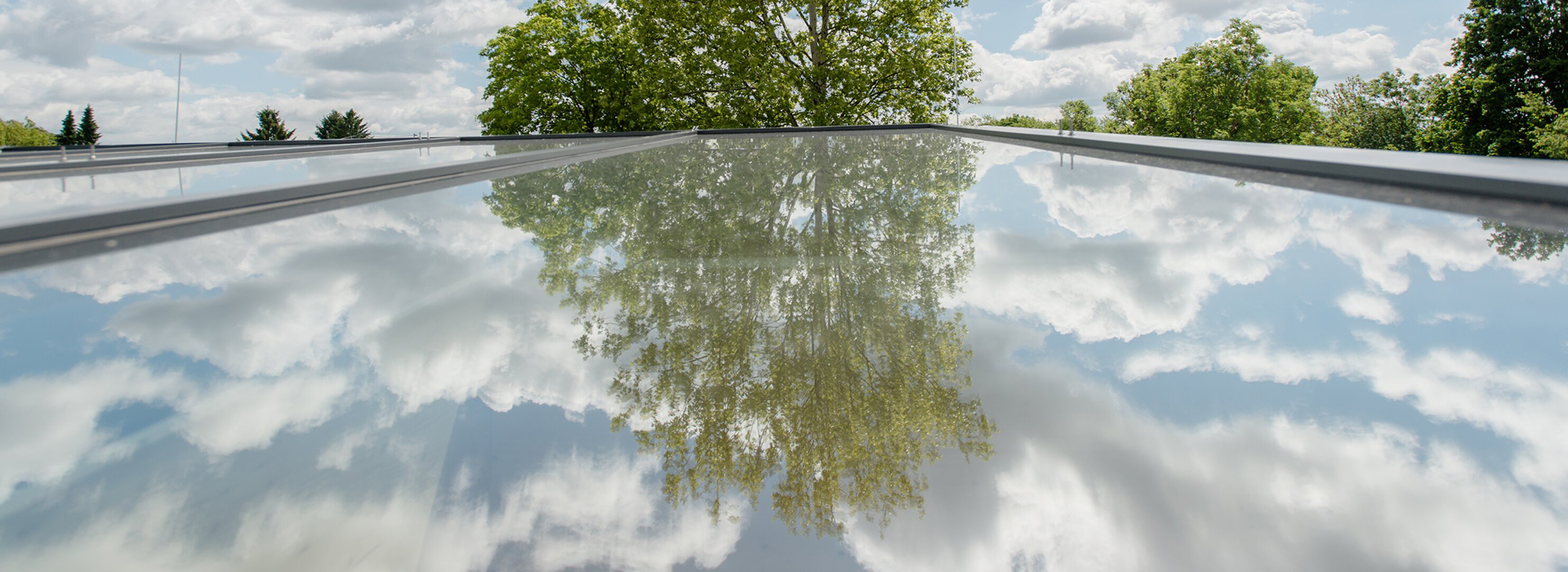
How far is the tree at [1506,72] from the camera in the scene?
23.0 meters

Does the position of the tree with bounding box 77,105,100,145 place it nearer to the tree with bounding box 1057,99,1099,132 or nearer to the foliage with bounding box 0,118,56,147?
the foliage with bounding box 0,118,56,147

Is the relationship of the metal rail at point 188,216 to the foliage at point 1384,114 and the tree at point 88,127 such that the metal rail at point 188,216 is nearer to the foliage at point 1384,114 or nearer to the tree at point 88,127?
the foliage at point 1384,114

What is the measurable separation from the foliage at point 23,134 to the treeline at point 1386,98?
90491mm

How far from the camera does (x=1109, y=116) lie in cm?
5147

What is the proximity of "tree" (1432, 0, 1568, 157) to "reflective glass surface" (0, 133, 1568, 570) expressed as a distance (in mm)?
29207

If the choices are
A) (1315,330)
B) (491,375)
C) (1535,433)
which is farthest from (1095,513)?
(491,375)

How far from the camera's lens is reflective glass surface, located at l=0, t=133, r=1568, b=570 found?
2.62 feet

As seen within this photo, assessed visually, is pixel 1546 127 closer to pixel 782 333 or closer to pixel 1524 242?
pixel 1524 242

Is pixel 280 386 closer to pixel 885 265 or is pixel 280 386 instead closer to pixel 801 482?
pixel 801 482

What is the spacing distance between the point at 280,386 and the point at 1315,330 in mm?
1744

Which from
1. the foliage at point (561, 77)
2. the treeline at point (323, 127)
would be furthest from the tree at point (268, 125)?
the foliage at point (561, 77)

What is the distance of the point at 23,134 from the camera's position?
7481 cm

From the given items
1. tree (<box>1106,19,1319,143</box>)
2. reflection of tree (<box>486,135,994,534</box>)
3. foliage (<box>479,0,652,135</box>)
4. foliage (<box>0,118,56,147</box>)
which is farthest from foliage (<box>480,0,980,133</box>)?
foliage (<box>0,118,56,147</box>)

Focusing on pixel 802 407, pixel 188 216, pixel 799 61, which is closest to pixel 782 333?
pixel 802 407
